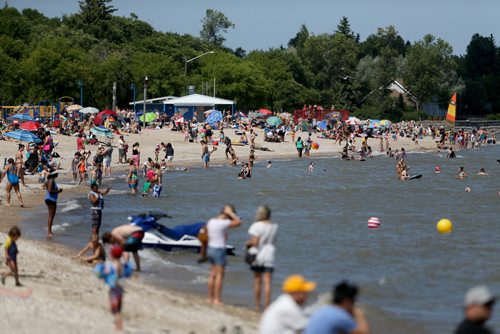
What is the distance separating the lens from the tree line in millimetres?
65562

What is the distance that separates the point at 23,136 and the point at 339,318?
36116 millimetres

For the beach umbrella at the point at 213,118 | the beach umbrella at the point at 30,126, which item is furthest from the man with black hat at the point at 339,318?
the beach umbrella at the point at 213,118

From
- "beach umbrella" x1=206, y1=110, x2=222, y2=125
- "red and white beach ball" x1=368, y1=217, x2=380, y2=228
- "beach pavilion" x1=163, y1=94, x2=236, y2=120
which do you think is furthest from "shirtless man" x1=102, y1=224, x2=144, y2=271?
"beach pavilion" x1=163, y1=94, x2=236, y2=120

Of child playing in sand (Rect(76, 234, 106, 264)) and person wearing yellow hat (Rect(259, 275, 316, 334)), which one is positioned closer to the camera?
person wearing yellow hat (Rect(259, 275, 316, 334))

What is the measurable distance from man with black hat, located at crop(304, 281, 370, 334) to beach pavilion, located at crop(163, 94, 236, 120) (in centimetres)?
5802

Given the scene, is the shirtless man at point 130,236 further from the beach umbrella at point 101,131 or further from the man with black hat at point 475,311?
the beach umbrella at point 101,131

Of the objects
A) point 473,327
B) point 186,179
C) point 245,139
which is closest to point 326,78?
point 245,139

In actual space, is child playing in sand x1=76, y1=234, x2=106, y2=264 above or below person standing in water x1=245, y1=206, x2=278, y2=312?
below

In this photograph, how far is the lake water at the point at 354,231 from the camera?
57.2 feet

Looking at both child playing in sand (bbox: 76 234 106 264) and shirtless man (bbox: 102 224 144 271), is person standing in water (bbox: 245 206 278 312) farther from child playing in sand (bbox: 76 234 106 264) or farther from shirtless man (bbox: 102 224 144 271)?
child playing in sand (bbox: 76 234 106 264)

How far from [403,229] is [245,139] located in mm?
31147

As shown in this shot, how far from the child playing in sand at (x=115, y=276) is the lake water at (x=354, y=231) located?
12.4 feet

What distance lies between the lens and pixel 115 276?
39.1 ft

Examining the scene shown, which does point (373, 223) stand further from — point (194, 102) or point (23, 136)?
point (194, 102)
